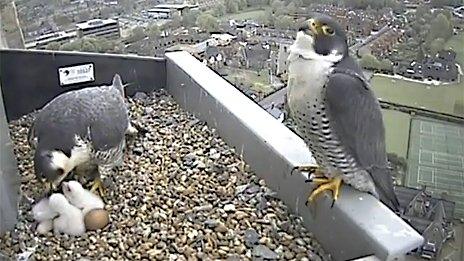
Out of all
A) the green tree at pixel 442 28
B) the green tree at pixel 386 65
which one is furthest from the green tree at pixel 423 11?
the green tree at pixel 386 65

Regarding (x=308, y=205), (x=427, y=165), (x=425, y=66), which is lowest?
(x=308, y=205)

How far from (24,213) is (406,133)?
117cm

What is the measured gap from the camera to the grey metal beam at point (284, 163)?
1.40m

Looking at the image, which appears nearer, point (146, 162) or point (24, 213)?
point (24, 213)

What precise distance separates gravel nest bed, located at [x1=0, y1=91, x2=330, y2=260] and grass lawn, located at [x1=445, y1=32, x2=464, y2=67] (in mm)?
663

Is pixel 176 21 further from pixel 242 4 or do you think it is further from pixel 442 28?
pixel 442 28

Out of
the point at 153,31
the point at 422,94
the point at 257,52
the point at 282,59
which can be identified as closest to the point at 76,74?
the point at 153,31

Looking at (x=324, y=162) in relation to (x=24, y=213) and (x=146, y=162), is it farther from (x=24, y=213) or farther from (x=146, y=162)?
(x=24, y=213)

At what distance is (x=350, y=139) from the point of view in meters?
1.53

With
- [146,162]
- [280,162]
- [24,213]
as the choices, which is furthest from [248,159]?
[24,213]

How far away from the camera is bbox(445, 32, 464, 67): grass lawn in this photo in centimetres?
167

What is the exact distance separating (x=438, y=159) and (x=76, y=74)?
1.59 meters

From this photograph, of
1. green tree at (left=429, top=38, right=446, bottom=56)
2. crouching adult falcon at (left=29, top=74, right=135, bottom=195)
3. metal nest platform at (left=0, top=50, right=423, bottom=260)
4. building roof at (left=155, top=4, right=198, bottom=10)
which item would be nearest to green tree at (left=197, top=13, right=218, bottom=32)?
building roof at (left=155, top=4, right=198, bottom=10)

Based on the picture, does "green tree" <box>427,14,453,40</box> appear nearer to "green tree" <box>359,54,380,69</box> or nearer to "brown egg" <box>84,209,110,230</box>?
→ "green tree" <box>359,54,380,69</box>
